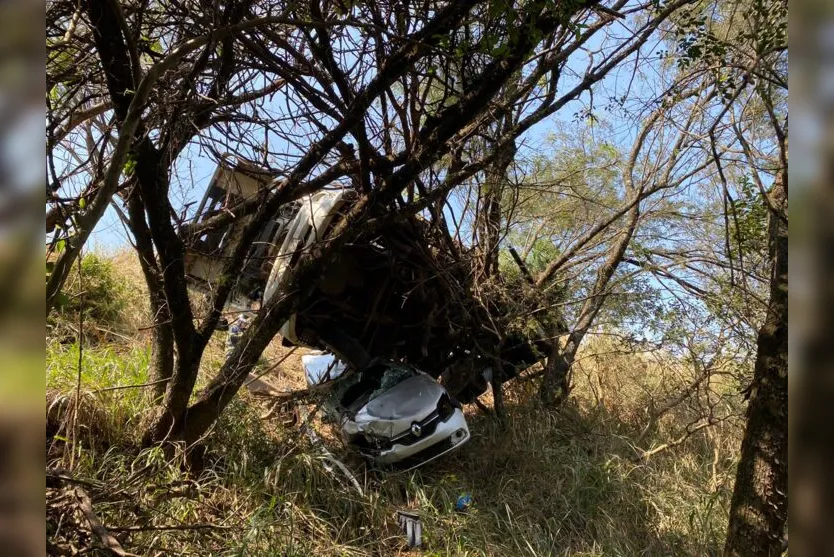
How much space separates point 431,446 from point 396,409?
51cm

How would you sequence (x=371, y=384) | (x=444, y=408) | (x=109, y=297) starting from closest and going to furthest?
(x=444, y=408) < (x=371, y=384) < (x=109, y=297)

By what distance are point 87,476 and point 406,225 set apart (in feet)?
10.9

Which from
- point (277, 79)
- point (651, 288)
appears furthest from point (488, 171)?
point (651, 288)

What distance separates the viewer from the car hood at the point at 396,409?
16.0 feet

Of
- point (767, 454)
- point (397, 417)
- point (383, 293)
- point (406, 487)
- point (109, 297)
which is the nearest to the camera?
point (767, 454)

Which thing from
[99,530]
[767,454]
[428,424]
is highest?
[99,530]

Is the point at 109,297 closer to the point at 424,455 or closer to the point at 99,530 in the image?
the point at 424,455

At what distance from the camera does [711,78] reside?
4.30 metres

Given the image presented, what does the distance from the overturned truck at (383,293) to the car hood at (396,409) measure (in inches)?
20.7

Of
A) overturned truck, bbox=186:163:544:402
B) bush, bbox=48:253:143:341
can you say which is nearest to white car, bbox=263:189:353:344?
overturned truck, bbox=186:163:544:402

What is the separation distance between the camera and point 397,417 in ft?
16.0

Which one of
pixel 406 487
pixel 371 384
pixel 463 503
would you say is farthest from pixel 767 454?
pixel 371 384

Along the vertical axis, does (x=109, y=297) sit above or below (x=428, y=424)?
above

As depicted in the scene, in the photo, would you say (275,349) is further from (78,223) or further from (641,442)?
(78,223)
